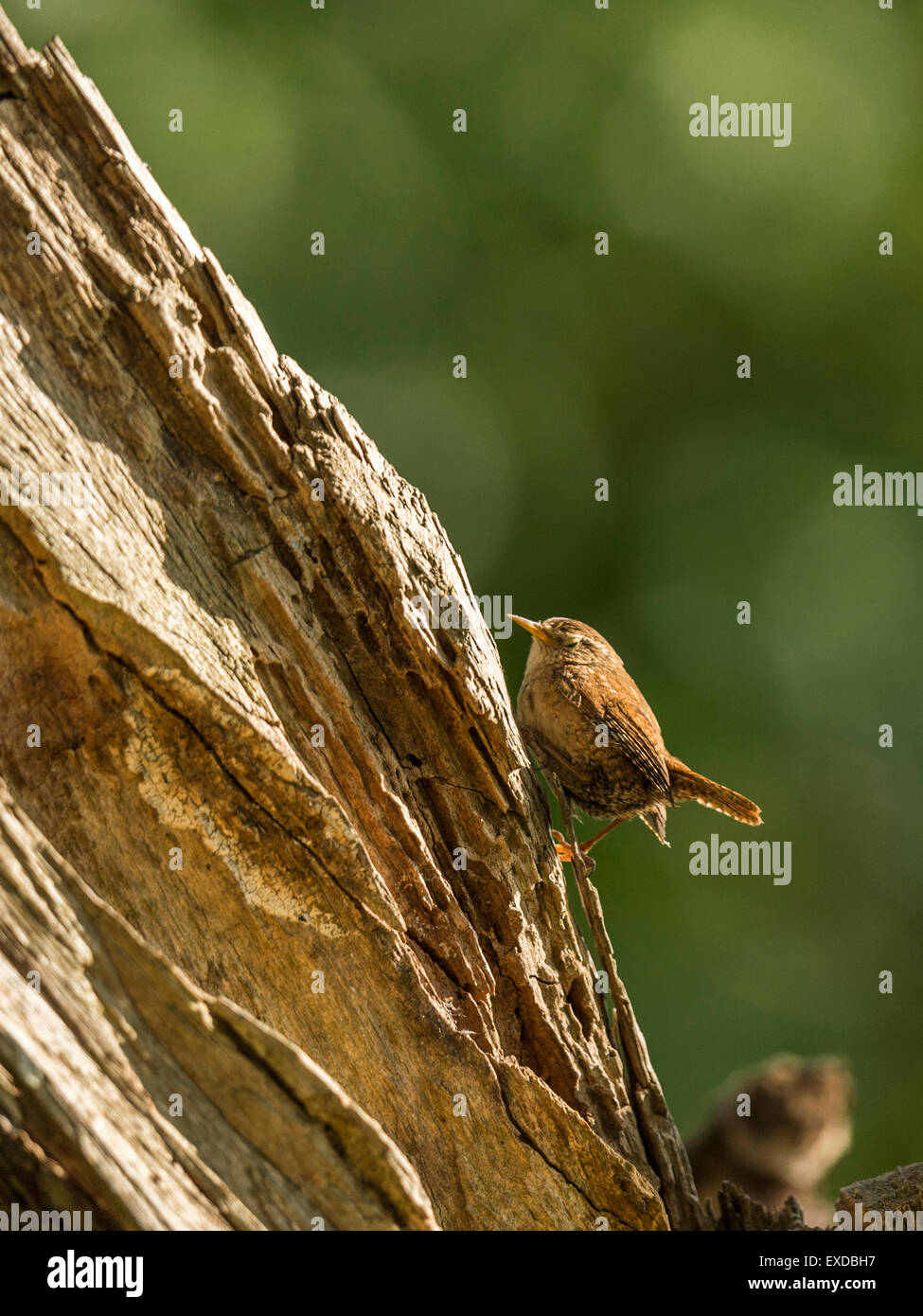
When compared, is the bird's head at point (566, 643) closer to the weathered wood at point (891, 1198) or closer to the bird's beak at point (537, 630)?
the bird's beak at point (537, 630)

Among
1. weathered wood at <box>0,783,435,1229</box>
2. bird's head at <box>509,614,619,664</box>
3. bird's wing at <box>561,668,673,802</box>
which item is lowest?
weathered wood at <box>0,783,435,1229</box>

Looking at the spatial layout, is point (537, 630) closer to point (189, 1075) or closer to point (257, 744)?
point (257, 744)

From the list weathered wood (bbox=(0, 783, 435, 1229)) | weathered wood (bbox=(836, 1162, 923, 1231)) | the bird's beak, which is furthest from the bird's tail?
weathered wood (bbox=(0, 783, 435, 1229))

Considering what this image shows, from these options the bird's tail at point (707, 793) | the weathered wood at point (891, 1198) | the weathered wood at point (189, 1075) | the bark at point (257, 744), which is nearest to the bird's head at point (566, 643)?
the bird's tail at point (707, 793)

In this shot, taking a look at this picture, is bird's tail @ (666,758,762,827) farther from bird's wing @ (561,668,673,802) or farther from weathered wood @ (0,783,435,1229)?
weathered wood @ (0,783,435,1229)

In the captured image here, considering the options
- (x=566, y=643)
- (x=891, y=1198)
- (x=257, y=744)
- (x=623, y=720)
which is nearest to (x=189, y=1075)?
(x=257, y=744)
